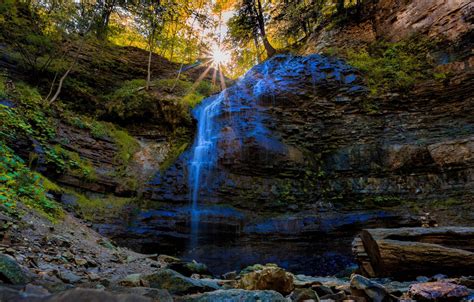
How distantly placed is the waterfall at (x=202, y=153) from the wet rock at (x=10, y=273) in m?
6.81

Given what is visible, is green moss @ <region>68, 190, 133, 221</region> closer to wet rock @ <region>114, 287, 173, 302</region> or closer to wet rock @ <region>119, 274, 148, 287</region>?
wet rock @ <region>119, 274, 148, 287</region>

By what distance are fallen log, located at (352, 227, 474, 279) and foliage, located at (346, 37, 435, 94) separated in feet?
24.3

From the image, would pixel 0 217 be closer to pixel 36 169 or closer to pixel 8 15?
pixel 36 169

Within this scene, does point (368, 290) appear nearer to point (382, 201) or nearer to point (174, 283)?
point (174, 283)

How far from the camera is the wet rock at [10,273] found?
212 cm

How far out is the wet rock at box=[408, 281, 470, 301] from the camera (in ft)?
9.12

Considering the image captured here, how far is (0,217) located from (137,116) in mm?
10006

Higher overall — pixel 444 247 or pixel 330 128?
pixel 330 128

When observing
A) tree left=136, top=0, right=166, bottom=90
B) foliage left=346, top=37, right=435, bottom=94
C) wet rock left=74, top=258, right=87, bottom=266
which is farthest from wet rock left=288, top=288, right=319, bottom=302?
tree left=136, top=0, right=166, bottom=90

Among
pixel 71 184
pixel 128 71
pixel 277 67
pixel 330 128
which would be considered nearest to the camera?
pixel 71 184

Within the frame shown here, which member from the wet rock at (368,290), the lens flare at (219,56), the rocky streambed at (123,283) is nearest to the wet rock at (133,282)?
the rocky streambed at (123,283)

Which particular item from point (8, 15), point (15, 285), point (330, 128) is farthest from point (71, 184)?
point (330, 128)

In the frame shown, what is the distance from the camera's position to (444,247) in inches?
181

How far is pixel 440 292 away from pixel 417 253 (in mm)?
1951
